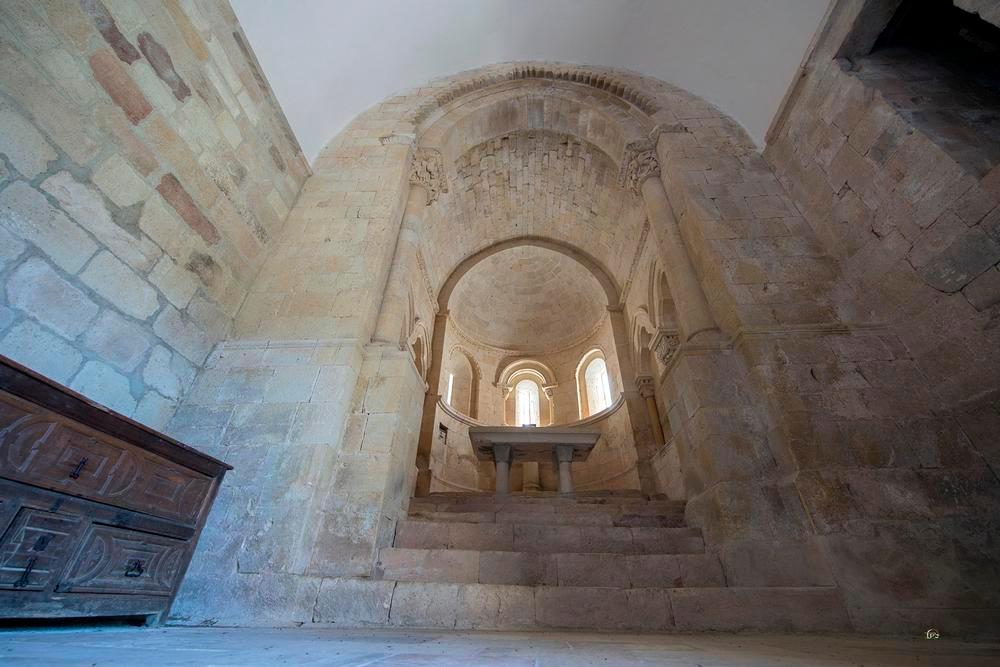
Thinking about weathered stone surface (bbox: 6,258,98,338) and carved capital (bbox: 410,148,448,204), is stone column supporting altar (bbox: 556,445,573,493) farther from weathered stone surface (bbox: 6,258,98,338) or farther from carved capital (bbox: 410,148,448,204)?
weathered stone surface (bbox: 6,258,98,338)

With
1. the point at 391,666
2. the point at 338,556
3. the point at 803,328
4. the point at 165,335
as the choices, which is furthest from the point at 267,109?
the point at 803,328

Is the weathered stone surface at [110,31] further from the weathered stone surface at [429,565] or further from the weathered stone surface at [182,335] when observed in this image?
the weathered stone surface at [429,565]

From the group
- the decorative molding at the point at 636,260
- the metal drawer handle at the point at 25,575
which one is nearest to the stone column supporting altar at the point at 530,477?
the decorative molding at the point at 636,260

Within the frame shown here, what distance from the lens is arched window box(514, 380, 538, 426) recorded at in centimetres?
1146

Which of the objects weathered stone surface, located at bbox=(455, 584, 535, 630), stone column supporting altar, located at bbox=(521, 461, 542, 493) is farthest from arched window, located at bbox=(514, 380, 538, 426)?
weathered stone surface, located at bbox=(455, 584, 535, 630)

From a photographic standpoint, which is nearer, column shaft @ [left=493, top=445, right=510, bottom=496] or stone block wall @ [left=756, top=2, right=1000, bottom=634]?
stone block wall @ [left=756, top=2, right=1000, bottom=634]

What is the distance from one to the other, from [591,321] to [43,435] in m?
10.7

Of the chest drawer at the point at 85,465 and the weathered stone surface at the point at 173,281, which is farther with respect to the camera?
the weathered stone surface at the point at 173,281

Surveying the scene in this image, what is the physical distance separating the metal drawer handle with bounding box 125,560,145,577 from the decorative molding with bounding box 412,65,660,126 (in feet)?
22.2

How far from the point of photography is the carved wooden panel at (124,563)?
1869mm

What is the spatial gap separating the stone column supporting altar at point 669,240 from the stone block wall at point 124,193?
198 inches

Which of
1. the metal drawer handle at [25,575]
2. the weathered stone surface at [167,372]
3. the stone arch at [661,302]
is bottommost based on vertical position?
the metal drawer handle at [25,575]

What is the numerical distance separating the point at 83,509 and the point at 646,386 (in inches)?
328

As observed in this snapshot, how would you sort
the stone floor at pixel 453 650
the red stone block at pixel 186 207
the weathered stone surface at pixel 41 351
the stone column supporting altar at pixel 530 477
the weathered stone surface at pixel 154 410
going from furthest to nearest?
the stone column supporting altar at pixel 530 477, the red stone block at pixel 186 207, the weathered stone surface at pixel 154 410, the weathered stone surface at pixel 41 351, the stone floor at pixel 453 650
